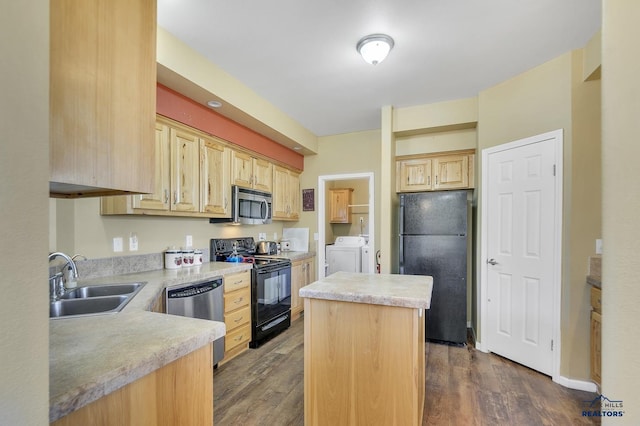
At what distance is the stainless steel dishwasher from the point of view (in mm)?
2311

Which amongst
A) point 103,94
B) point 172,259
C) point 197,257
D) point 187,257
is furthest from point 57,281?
point 103,94

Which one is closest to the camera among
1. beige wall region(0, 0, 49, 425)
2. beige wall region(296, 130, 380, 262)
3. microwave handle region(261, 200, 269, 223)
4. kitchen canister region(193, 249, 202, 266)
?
beige wall region(0, 0, 49, 425)

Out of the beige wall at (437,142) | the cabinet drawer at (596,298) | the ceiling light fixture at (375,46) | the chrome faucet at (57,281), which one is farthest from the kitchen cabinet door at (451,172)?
the chrome faucet at (57,281)

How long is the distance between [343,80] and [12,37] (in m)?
2.75

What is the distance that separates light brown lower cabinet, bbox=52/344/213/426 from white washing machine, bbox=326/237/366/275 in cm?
459

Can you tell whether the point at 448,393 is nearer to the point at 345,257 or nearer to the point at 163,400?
the point at 163,400

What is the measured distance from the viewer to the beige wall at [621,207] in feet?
2.10

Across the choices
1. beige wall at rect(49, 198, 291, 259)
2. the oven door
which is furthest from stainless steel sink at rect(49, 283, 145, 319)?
the oven door

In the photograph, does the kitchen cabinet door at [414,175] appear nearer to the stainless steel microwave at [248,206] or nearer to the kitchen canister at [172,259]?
the stainless steel microwave at [248,206]

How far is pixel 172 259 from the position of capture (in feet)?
9.12

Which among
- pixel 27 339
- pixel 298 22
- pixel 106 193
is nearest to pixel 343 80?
pixel 298 22

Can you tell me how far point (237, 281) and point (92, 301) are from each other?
1.36 metres

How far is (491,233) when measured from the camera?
10.0 feet

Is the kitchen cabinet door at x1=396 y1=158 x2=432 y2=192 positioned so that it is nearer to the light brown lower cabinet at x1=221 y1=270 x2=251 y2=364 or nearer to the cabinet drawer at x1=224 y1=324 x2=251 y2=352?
the light brown lower cabinet at x1=221 y1=270 x2=251 y2=364
